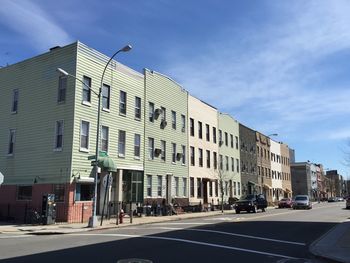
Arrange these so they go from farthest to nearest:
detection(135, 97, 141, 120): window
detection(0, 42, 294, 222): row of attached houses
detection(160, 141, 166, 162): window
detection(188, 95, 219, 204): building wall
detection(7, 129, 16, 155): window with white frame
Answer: detection(188, 95, 219, 204): building wall, detection(160, 141, 166, 162): window, detection(135, 97, 141, 120): window, detection(7, 129, 16, 155): window with white frame, detection(0, 42, 294, 222): row of attached houses

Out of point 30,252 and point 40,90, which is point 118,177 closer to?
point 40,90

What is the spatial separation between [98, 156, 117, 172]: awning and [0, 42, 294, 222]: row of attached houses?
0.16 m

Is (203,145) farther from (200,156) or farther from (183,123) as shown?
(183,123)

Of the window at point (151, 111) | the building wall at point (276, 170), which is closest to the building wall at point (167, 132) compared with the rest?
the window at point (151, 111)

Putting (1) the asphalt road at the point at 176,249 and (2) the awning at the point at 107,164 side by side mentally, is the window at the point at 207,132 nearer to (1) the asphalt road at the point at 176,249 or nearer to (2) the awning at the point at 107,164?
(2) the awning at the point at 107,164

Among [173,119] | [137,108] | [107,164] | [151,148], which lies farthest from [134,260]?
[173,119]

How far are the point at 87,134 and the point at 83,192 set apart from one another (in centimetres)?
398

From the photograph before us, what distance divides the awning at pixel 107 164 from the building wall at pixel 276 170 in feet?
179

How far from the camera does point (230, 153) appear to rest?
191 ft

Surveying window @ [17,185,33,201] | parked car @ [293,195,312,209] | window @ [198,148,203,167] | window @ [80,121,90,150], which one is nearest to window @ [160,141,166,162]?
window @ [198,148,203,167]

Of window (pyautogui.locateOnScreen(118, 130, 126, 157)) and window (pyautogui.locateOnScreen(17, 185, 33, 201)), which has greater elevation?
window (pyautogui.locateOnScreen(118, 130, 126, 157))

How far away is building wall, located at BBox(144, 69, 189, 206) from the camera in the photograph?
38.5 m

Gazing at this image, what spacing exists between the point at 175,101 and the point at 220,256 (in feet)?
102

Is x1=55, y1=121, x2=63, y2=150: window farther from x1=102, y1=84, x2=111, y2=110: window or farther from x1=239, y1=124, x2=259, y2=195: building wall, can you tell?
x1=239, y1=124, x2=259, y2=195: building wall
